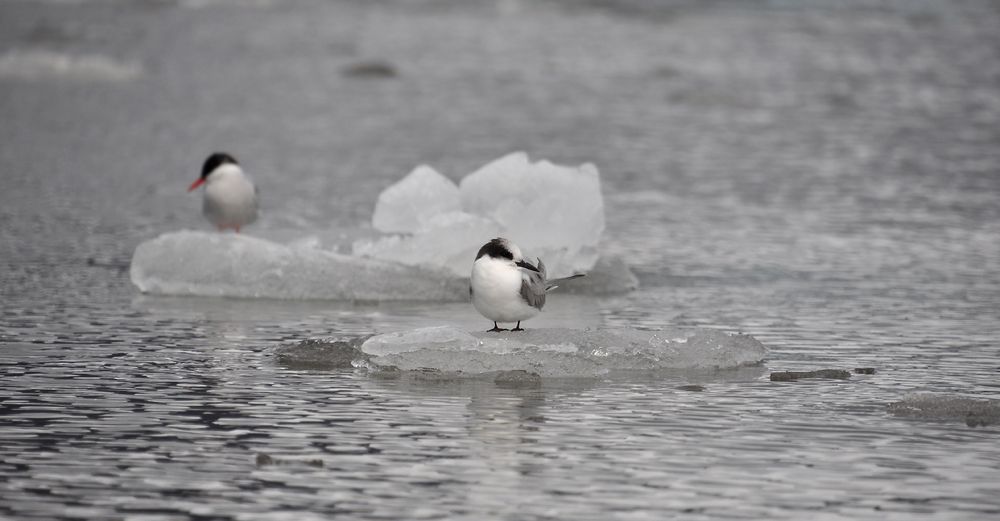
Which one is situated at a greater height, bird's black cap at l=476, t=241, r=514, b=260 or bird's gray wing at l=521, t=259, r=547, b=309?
bird's black cap at l=476, t=241, r=514, b=260

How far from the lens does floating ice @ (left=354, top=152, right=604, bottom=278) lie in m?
12.1

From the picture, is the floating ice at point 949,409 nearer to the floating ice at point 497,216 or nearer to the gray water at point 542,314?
the gray water at point 542,314

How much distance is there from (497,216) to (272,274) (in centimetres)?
168

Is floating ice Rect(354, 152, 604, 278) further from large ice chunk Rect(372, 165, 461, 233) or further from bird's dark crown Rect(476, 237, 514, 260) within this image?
bird's dark crown Rect(476, 237, 514, 260)

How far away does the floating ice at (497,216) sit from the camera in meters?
12.1

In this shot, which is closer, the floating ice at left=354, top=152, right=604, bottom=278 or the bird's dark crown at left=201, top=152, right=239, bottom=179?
the floating ice at left=354, top=152, right=604, bottom=278

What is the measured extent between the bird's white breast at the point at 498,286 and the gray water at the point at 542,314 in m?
0.50

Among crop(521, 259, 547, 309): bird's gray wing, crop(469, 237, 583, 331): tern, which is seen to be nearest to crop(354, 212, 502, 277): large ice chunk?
crop(521, 259, 547, 309): bird's gray wing

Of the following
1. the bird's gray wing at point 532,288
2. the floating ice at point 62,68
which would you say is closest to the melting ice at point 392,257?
the bird's gray wing at point 532,288

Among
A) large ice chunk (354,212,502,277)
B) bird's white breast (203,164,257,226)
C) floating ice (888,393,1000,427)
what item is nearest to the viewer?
floating ice (888,393,1000,427)

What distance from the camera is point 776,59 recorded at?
37.7 metres

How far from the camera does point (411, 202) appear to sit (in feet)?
42.0

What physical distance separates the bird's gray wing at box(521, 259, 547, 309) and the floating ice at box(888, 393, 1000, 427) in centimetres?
205

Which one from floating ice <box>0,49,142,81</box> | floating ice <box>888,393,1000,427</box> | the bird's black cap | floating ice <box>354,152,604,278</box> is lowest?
floating ice <box>888,393,1000,427</box>
